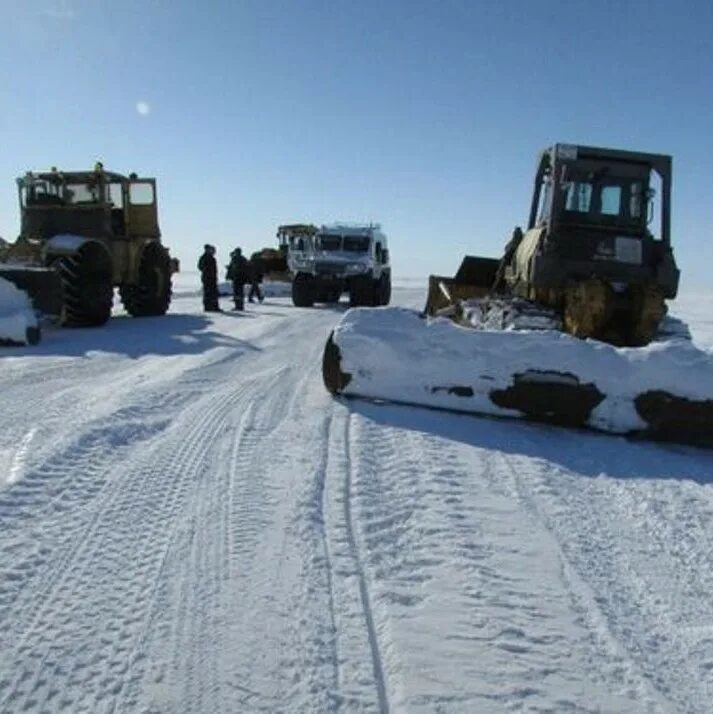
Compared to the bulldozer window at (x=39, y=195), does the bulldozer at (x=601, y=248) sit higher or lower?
lower

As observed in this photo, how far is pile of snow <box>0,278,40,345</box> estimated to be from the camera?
27.2 ft

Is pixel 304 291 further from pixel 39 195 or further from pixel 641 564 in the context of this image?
pixel 641 564

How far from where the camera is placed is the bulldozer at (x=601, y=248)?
6.74 m

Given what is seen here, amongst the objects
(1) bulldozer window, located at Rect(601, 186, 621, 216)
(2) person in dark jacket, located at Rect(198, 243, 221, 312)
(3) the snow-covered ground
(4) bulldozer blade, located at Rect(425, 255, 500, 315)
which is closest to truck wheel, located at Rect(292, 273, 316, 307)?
(2) person in dark jacket, located at Rect(198, 243, 221, 312)

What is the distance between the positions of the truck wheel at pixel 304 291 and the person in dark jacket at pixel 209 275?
2.77 m

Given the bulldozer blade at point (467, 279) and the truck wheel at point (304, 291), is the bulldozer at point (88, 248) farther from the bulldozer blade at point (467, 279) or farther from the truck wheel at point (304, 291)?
the bulldozer blade at point (467, 279)

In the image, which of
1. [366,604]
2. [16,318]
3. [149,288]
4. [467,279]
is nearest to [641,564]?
[366,604]

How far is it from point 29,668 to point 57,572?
0.56 meters

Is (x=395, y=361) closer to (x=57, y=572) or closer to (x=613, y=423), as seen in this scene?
(x=613, y=423)

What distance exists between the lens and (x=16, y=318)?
8.32 meters

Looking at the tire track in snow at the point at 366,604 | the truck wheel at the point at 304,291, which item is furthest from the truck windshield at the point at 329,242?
the tire track in snow at the point at 366,604

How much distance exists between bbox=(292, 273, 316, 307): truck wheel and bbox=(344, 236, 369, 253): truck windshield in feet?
5.16

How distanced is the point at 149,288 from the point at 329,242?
6.27 meters

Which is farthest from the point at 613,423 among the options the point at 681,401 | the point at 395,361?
the point at 395,361
